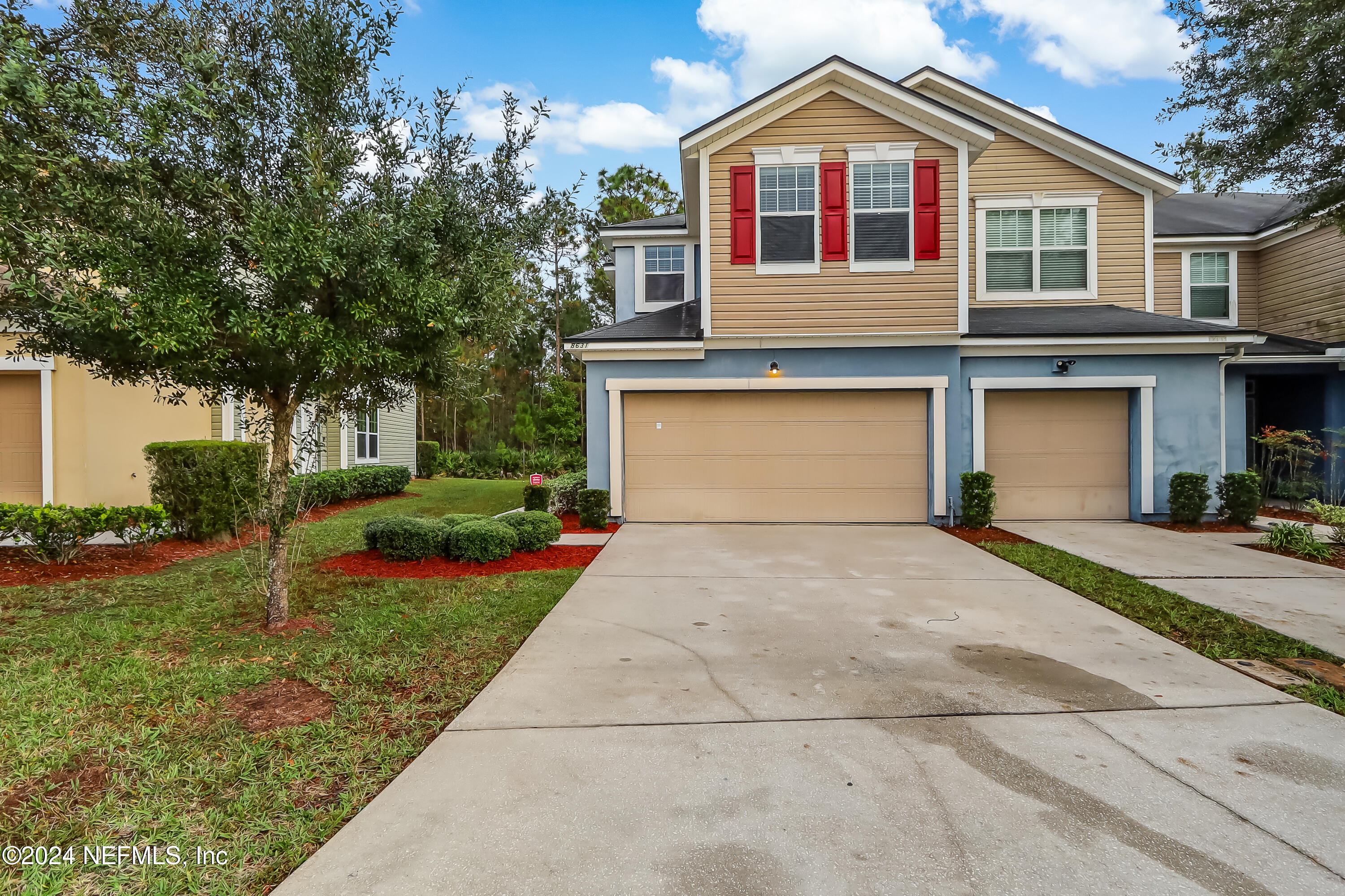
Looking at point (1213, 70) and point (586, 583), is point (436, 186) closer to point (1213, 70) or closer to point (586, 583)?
point (586, 583)

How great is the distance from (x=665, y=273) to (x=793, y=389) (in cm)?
518

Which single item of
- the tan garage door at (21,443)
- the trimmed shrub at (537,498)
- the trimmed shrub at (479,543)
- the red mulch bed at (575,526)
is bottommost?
the red mulch bed at (575,526)

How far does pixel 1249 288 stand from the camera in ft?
41.5

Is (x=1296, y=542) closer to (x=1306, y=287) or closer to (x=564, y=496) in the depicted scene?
(x=1306, y=287)

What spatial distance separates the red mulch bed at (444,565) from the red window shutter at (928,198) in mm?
7098

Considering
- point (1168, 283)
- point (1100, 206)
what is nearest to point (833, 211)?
point (1100, 206)

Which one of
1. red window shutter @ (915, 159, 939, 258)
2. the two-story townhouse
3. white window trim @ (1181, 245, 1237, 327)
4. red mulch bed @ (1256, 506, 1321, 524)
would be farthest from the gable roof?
red mulch bed @ (1256, 506, 1321, 524)

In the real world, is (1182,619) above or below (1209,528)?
below

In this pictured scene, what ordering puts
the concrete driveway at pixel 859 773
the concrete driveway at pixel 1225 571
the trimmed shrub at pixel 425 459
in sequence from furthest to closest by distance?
the trimmed shrub at pixel 425 459
the concrete driveway at pixel 1225 571
the concrete driveway at pixel 859 773

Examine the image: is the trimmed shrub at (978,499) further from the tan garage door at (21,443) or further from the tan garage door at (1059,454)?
the tan garage door at (21,443)

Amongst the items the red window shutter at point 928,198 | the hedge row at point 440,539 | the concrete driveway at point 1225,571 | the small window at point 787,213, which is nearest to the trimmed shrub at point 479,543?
the hedge row at point 440,539

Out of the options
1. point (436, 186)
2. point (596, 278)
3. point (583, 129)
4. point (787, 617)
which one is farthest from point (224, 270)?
A: point (596, 278)

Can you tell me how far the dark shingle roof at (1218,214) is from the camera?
12.2 meters

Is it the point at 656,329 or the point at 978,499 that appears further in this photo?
the point at 656,329
